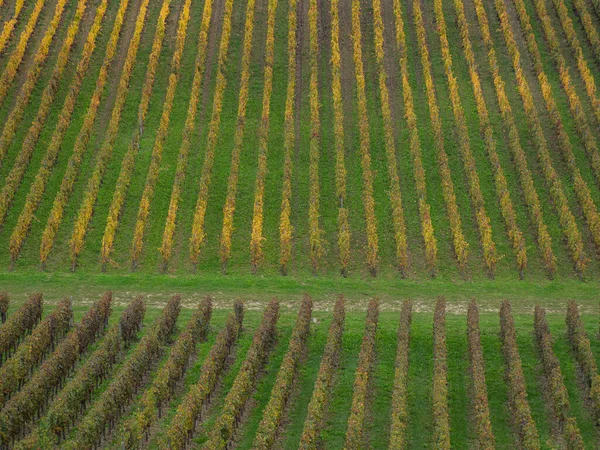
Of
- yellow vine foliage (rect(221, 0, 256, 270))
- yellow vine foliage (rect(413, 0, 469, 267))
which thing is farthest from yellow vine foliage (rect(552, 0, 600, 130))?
yellow vine foliage (rect(221, 0, 256, 270))

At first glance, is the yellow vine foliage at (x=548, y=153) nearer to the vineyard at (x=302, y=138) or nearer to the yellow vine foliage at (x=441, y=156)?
the vineyard at (x=302, y=138)

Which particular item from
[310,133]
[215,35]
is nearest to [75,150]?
[310,133]

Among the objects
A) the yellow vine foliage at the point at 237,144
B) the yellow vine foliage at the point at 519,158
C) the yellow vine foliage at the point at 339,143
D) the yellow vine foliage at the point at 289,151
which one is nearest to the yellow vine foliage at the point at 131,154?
the yellow vine foliage at the point at 237,144

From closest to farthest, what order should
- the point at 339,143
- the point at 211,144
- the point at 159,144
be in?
the point at 159,144, the point at 211,144, the point at 339,143

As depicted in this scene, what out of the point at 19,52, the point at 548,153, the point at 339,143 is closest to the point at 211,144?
the point at 339,143

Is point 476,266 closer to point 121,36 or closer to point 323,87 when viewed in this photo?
point 323,87

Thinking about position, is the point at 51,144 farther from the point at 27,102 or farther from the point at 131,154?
the point at 27,102
